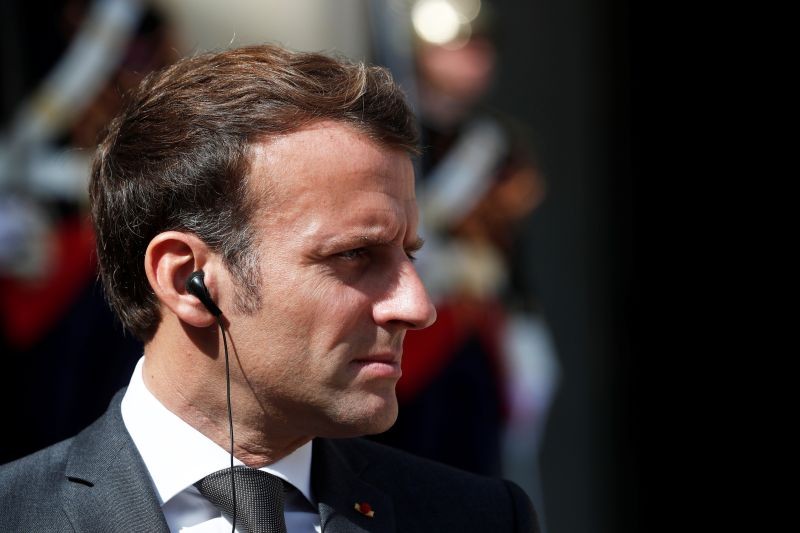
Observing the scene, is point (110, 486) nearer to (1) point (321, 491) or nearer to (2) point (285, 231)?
(1) point (321, 491)

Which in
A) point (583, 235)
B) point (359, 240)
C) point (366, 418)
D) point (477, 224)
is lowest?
point (583, 235)

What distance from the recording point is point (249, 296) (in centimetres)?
211

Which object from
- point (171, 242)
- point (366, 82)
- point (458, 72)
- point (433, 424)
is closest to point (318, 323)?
point (171, 242)

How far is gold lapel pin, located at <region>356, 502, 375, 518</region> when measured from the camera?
221 centimetres

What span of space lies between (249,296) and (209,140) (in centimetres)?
27

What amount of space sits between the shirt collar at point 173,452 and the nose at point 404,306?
0.31m

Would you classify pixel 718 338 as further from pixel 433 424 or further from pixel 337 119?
pixel 337 119

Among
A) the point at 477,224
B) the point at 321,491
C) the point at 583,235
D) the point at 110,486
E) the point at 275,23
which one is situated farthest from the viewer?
the point at 583,235

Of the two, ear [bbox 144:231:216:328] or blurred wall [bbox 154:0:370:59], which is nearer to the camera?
ear [bbox 144:231:216:328]

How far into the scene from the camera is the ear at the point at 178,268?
7.00ft

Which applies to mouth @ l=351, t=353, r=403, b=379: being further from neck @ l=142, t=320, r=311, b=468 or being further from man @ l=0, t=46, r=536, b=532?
neck @ l=142, t=320, r=311, b=468

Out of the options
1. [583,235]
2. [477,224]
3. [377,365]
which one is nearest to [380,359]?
[377,365]

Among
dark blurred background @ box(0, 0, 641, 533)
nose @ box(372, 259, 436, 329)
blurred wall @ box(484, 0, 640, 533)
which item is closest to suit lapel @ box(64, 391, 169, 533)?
nose @ box(372, 259, 436, 329)

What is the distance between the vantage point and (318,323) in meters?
2.09
